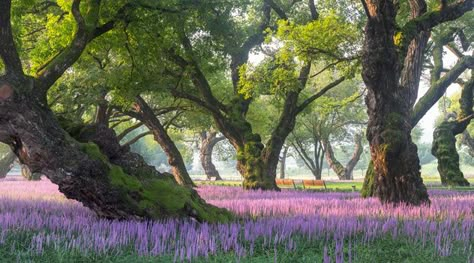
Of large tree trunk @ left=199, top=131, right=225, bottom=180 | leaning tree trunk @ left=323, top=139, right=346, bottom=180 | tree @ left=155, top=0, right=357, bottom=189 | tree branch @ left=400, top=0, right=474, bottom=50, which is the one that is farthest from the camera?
leaning tree trunk @ left=323, top=139, right=346, bottom=180

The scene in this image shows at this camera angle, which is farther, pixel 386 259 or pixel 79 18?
pixel 79 18

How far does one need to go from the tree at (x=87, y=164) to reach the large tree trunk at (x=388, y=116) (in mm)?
5125

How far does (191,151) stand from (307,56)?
177 ft

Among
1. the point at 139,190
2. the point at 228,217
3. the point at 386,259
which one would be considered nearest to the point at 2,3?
the point at 139,190

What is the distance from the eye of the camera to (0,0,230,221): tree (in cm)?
617

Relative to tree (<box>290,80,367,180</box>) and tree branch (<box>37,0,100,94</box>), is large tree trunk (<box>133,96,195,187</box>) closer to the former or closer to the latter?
tree branch (<box>37,0,100,94</box>)

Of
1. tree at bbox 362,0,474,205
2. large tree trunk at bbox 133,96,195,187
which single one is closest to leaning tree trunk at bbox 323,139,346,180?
large tree trunk at bbox 133,96,195,187

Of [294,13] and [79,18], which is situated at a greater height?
[294,13]

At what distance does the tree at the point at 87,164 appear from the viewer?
617 cm

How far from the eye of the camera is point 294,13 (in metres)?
22.2

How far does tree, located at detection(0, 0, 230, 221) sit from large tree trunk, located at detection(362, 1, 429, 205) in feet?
16.8

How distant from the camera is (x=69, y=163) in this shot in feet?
20.3

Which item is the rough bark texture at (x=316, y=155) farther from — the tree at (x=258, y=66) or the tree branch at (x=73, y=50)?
the tree branch at (x=73, y=50)

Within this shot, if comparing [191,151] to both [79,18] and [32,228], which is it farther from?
[32,228]
